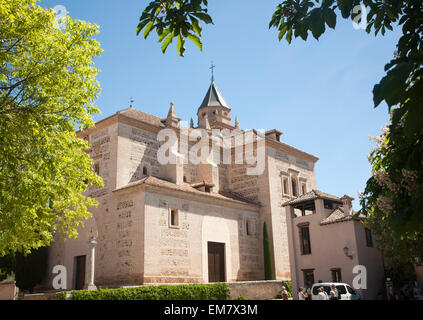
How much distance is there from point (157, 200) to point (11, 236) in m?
10.9

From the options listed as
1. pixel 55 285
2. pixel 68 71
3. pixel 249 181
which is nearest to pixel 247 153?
pixel 249 181

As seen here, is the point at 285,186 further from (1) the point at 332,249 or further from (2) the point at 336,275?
(2) the point at 336,275

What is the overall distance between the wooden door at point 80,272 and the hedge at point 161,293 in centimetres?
737

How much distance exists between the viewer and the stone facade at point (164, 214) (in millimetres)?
22000

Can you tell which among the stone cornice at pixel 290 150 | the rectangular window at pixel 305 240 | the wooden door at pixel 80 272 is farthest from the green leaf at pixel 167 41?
the stone cornice at pixel 290 150

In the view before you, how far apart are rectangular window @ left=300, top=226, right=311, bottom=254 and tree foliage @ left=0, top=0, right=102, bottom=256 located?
15.1m

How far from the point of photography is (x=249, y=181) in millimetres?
31625

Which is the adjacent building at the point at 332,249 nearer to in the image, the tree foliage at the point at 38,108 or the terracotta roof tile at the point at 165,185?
the terracotta roof tile at the point at 165,185

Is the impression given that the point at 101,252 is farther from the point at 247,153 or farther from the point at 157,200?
the point at 247,153

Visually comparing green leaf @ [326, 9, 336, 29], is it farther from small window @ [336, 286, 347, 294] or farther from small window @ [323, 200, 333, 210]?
small window @ [323, 200, 333, 210]

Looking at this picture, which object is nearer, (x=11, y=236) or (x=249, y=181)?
(x=11, y=236)

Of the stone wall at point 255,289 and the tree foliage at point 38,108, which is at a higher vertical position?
the tree foliage at point 38,108

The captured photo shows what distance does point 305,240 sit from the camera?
2344 centimetres

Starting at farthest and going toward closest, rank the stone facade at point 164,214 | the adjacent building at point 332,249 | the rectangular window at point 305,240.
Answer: the rectangular window at point 305,240 → the stone facade at point 164,214 → the adjacent building at point 332,249
